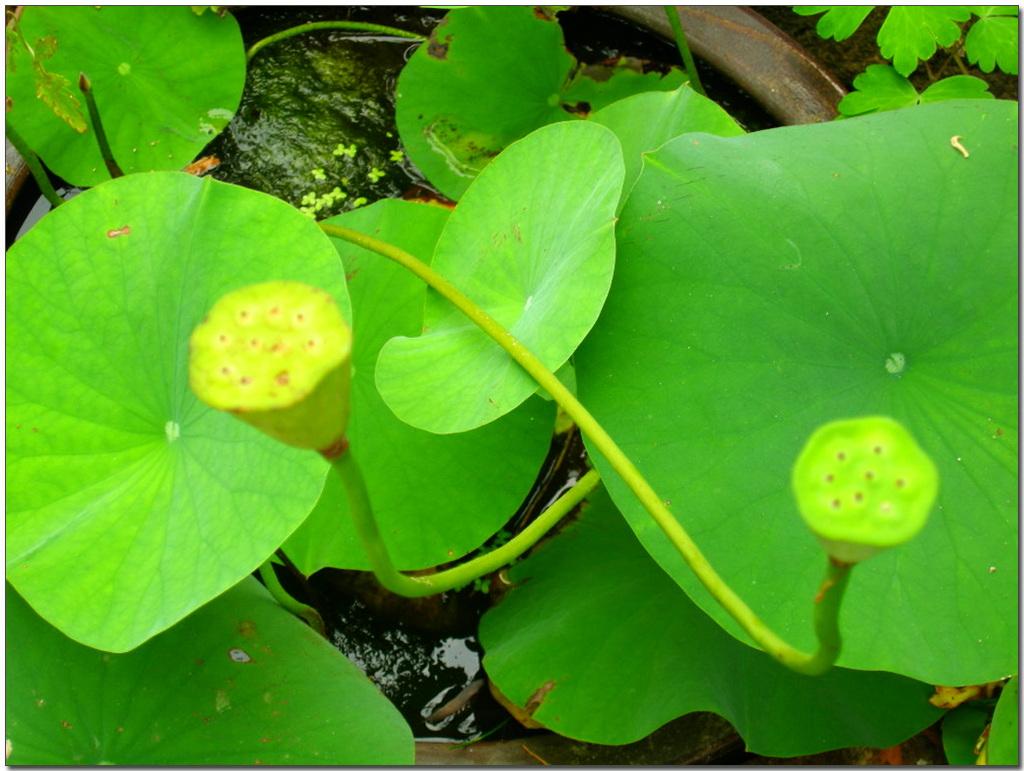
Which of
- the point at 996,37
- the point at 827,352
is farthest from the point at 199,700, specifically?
the point at 996,37

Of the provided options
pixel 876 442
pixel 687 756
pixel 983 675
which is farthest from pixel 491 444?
pixel 876 442

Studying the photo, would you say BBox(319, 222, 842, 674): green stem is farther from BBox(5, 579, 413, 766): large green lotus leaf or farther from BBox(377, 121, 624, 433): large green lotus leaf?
BBox(5, 579, 413, 766): large green lotus leaf

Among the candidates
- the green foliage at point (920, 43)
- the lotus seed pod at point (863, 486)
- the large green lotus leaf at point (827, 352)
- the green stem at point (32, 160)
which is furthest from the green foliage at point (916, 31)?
the green stem at point (32, 160)

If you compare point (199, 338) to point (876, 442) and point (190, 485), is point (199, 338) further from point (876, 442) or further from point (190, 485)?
point (190, 485)

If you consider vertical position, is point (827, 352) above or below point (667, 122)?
below

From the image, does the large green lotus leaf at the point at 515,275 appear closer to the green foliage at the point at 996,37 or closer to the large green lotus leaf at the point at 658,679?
the large green lotus leaf at the point at 658,679

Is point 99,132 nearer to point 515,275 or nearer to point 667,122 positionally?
point 515,275

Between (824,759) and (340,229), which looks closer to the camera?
(340,229)
